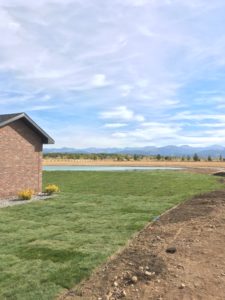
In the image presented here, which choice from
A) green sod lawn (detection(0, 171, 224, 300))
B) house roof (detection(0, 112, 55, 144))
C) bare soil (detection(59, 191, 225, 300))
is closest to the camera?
bare soil (detection(59, 191, 225, 300))

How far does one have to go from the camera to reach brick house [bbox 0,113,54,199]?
23183mm

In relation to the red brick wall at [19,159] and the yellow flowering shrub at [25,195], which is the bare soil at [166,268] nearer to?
the yellow flowering shrub at [25,195]

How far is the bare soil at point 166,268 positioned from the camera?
843cm

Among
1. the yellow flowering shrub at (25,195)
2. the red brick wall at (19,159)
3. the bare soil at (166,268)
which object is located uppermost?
the red brick wall at (19,159)

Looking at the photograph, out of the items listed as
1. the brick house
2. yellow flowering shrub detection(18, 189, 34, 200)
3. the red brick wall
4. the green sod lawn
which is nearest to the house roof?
the brick house

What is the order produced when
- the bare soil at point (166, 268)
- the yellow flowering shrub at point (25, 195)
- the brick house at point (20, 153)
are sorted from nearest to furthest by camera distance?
the bare soil at point (166, 268) → the yellow flowering shrub at point (25, 195) → the brick house at point (20, 153)

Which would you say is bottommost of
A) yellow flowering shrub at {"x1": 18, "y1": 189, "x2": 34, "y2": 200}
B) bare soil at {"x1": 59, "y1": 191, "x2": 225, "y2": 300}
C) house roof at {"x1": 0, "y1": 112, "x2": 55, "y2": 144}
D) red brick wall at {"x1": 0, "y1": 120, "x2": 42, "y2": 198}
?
bare soil at {"x1": 59, "y1": 191, "x2": 225, "y2": 300}

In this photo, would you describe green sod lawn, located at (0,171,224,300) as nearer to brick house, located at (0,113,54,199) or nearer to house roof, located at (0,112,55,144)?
brick house, located at (0,113,54,199)

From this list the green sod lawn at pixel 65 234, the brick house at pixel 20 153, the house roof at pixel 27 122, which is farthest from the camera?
the brick house at pixel 20 153

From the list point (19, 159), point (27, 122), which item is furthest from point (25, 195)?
point (27, 122)

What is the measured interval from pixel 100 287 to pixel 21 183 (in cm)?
1649

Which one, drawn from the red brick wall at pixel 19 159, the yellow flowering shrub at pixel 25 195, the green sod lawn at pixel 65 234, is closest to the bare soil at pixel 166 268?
the green sod lawn at pixel 65 234

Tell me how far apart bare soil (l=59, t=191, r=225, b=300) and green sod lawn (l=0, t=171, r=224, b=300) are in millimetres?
514

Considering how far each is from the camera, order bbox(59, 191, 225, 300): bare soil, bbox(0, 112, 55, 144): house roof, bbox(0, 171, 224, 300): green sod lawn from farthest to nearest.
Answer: bbox(0, 112, 55, 144): house roof, bbox(0, 171, 224, 300): green sod lawn, bbox(59, 191, 225, 300): bare soil
